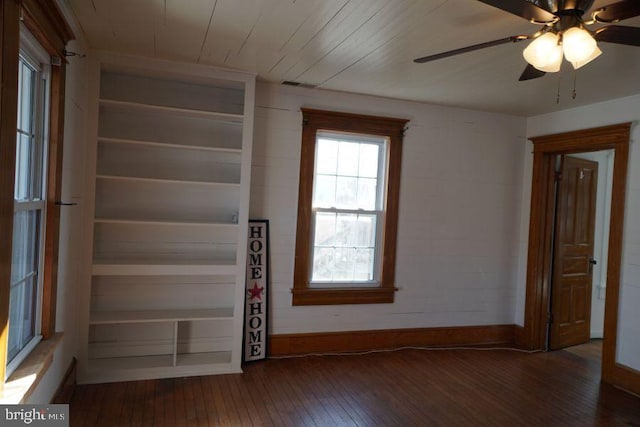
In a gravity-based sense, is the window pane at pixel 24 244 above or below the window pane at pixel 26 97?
below

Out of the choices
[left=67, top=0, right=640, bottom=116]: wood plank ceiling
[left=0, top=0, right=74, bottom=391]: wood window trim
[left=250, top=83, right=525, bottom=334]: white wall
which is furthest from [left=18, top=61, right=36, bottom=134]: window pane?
[left=250, top=83, right=525, bottom=334]: white wall

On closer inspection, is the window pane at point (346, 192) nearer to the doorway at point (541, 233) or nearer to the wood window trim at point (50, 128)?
the doorway at point (541, 233)

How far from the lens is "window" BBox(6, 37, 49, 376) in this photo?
2070 millimetres

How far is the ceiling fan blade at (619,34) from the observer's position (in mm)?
1872

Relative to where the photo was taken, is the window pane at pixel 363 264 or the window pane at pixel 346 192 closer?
the window pane at pixel 346 192

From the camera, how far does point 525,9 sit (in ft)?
5.83

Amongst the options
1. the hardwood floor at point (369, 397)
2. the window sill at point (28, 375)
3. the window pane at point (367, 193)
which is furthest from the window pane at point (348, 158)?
the window sill at point (28, 375)

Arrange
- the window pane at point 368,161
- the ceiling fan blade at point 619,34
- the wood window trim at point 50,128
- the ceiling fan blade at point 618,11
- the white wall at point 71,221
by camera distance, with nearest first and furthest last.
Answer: the wood window trim at point 50,128
the ceiling fan blade at point 618,11
the ceiling fan blade at point 619,34
the white wall at point 71,221
the window pane at point 368,161

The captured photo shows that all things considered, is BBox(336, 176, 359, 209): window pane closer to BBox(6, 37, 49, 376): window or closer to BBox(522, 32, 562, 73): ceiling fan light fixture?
BBox(522, 32, 562, 73): ceiling fan light fixture

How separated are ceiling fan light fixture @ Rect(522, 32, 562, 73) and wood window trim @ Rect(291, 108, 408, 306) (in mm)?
2321

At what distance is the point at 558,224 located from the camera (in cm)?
468

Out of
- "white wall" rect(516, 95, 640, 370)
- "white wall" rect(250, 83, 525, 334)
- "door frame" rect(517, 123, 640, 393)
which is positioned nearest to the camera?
"white wall" rect(516, 95, 640, 370)

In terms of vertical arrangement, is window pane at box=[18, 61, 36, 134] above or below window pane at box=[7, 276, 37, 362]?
above

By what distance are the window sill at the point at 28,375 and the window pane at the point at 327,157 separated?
8.49 feet
